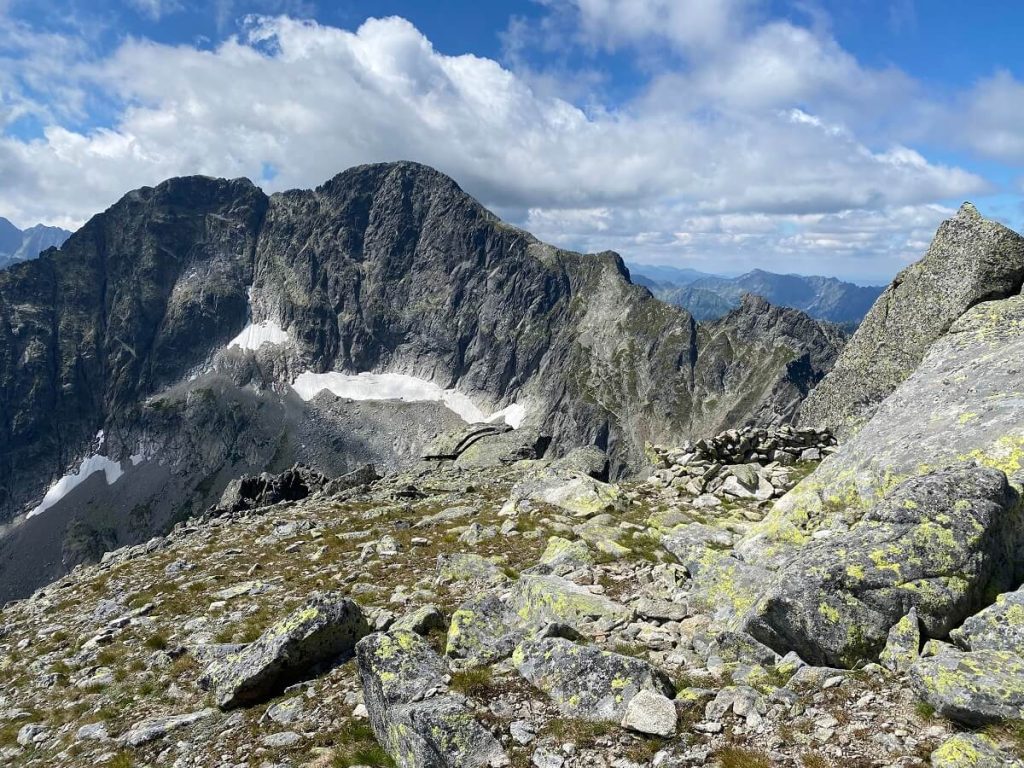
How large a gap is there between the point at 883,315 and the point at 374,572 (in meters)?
23.1

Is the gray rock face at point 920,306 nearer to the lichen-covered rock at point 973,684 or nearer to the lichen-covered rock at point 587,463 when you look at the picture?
the lichen-covered rock at point 587,463

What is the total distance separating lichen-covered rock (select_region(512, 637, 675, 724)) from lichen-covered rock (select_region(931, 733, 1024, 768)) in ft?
11.6

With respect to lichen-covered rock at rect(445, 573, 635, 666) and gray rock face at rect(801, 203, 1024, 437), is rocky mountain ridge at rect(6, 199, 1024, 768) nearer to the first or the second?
lichen-covered rock at rect(445, 573, 635, 666)

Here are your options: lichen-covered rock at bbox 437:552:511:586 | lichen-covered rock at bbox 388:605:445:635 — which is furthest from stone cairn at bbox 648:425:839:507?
lichen-covered rock at bbox 388:605:445:635

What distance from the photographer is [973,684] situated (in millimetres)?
7031

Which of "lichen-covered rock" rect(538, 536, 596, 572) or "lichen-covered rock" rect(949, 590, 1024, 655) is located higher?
"lichen-covered rock" rect(949, 590, 1024, 655)

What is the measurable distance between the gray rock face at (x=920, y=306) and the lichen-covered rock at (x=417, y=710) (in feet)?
68.4

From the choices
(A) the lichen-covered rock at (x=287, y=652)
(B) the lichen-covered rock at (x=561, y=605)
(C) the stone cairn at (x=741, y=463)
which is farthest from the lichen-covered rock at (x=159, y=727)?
(C) the stone cairn at (x=741, y=463)

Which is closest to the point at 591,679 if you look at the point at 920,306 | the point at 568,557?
the point at 568,557

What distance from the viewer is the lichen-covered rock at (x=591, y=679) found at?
8.71m

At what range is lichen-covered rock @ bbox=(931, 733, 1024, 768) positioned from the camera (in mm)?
6203

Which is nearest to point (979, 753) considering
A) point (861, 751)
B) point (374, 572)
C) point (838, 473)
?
point (861, 751)

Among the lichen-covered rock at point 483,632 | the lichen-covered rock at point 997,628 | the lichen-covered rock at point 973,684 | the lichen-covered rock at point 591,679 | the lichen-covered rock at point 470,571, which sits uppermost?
the lichen-covered rock at point 997,628

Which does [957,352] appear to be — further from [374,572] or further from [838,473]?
[374,572]
